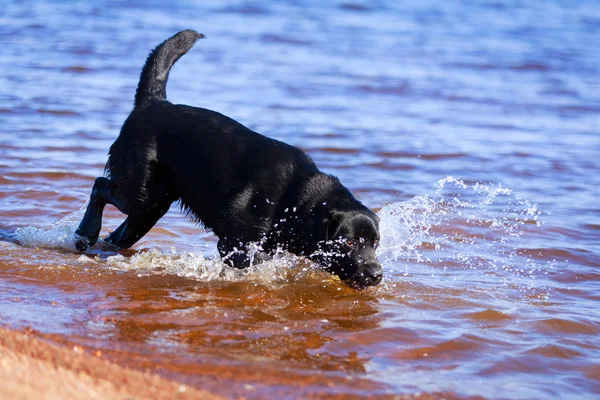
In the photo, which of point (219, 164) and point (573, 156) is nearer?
point (219, 164)

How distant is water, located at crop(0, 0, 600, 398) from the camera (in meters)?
4.31

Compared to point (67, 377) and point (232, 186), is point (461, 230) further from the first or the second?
point (67, 377)

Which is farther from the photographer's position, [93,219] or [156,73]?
[93,219]

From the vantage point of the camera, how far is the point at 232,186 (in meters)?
5.54

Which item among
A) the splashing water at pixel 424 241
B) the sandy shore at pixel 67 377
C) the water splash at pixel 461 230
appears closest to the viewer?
the sandy shore at pixel 67 377

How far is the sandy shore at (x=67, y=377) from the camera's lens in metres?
3.31

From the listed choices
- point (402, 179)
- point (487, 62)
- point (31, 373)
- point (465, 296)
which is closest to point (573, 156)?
point (402, 179)

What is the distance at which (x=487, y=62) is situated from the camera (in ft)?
54.1

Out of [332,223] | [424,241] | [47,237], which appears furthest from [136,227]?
[424,241]

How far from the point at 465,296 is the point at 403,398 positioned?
6.05 feet

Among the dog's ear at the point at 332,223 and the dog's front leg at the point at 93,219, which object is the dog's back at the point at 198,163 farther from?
the dog's ear at the point at 332,223

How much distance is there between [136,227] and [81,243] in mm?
404

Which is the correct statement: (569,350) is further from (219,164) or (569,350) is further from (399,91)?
(399,91)

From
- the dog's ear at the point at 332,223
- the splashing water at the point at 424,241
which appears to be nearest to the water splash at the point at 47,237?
the splashing water at the point at 424,241
